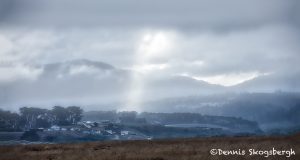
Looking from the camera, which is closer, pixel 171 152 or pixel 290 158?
pixel 290 158

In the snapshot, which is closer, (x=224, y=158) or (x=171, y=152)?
(x=224, y=158)

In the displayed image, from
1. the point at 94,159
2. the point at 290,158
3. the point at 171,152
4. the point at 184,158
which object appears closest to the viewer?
the point at 290,158

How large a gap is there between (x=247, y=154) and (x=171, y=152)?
908 cm

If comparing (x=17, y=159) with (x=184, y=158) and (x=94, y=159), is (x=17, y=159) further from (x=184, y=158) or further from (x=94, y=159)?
(x=184, y=158)

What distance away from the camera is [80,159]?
44.1m

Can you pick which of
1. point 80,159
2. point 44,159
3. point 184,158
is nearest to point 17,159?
point 44,159

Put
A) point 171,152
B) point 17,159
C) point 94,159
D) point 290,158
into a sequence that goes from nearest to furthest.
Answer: point 290,158 → point 94,159 → point 171,152 → point 17,159

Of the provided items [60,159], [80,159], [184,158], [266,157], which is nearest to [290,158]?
[266,157]

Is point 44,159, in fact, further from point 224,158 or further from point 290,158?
point 290,158

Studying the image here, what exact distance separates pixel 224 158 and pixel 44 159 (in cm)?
2030

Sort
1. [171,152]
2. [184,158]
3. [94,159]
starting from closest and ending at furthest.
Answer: [184,158] → [94,159] → [171,152]

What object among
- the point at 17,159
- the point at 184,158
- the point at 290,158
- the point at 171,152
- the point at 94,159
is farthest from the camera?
the point at 17,159

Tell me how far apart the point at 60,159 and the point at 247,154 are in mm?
19566

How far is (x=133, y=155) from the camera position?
45.7 meters
